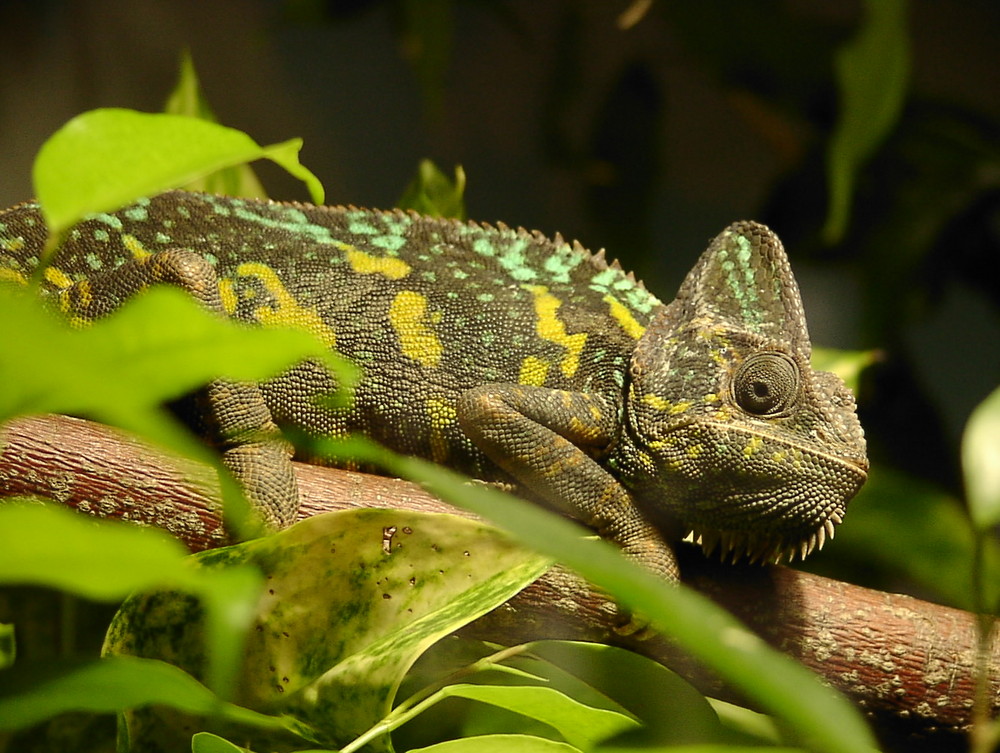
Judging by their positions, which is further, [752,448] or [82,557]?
[752,448]

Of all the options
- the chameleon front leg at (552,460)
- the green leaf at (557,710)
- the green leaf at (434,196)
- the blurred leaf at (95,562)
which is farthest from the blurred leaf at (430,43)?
the blurred leaf at (95,562)

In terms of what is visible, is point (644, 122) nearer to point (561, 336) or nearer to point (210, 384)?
point (561, 336)

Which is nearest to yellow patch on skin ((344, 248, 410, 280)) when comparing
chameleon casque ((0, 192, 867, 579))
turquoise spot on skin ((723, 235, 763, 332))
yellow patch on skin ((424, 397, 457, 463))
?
chameleon casque ((0, 192, 867, 579))

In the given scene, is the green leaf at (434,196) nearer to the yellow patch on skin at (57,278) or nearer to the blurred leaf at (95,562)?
the yellow patch on skin at (57,278)

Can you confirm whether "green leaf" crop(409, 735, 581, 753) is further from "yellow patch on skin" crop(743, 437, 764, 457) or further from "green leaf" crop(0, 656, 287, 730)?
"yellow patch on skin" crop(743, 437, 764, 457)

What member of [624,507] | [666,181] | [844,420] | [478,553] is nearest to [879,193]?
[666,181]

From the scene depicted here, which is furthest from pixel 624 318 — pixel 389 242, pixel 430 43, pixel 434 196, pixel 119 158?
pixel 430 43
